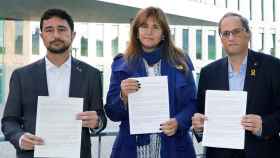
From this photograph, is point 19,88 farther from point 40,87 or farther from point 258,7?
point 258,7

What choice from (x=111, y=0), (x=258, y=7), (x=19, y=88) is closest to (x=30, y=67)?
(x=19, y=88)

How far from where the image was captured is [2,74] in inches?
747

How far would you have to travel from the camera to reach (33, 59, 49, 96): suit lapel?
3633mm

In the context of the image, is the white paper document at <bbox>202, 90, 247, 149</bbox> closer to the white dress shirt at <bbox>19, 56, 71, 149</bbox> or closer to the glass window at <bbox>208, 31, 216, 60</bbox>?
the white dress shirt at <bbox>19, 56, 71, 149</bbox>

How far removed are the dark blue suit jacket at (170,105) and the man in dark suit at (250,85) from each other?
0.14m

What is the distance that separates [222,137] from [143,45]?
86 cm

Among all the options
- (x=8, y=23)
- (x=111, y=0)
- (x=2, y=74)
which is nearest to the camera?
(x=111, y=0)

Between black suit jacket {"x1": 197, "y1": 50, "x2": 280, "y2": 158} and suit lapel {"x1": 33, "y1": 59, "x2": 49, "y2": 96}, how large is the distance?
117 cm

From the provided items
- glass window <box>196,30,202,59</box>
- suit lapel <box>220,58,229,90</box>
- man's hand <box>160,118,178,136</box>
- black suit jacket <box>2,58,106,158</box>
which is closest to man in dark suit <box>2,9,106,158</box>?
black suit jacket <box>2,58,106,158</box>

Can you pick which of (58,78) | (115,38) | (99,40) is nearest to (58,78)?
(58,78)

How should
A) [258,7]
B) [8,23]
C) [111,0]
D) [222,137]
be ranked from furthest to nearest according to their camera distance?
[258,7], [8,23], [111,0], [222,137]

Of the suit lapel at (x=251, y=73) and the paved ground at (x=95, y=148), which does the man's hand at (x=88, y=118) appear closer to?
the suit lapel at (x=251, y=73)

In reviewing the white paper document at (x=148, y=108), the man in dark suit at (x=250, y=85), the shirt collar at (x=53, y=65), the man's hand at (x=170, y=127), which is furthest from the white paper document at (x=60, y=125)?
the man in dark suit at (x=250, y=85)

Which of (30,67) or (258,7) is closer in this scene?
(30,67)
